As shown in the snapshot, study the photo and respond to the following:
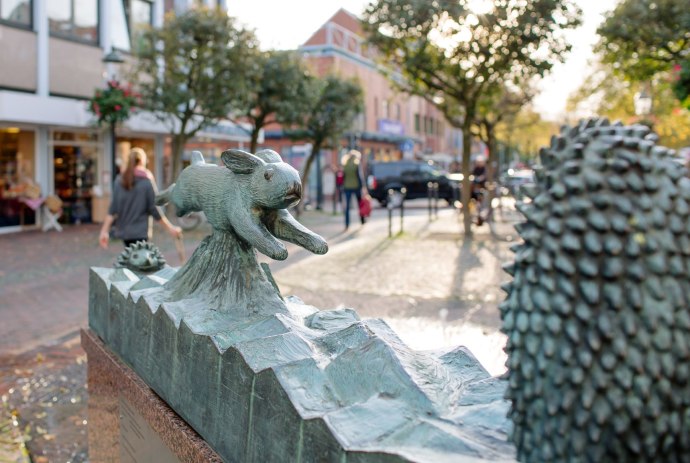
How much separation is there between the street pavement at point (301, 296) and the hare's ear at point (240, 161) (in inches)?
28.9

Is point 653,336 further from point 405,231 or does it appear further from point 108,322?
point 405,231

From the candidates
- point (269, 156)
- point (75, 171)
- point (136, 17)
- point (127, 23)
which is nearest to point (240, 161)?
point (269, 156)

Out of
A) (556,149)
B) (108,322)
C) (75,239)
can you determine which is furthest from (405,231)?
(556,149)

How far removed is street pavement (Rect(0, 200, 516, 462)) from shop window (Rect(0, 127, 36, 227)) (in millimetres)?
2068

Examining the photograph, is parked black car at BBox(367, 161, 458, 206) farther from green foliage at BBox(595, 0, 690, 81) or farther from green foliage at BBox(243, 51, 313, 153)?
green foliage at BBox(595, 0, 690, 81)

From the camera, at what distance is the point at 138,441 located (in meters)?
2.71

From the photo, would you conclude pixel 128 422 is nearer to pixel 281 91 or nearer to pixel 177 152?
pixel 177 152

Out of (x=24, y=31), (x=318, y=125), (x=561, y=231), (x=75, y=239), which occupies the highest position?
(x=24, y=31)

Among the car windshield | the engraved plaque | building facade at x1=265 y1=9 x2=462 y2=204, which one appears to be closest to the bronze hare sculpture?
the engraved plaque

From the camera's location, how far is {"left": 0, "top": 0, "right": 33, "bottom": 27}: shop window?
16484mm

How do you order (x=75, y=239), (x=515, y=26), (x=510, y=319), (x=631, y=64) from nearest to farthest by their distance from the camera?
(x=510, y=319) < (x=515, y=26) < (x=631, y=64) < (x=75, y=239)

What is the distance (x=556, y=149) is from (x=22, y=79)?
18.2 m

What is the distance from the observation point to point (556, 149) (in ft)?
3.99

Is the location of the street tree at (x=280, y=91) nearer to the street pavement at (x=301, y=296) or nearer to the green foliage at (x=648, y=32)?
the street pavement at (x=301, y=296)
